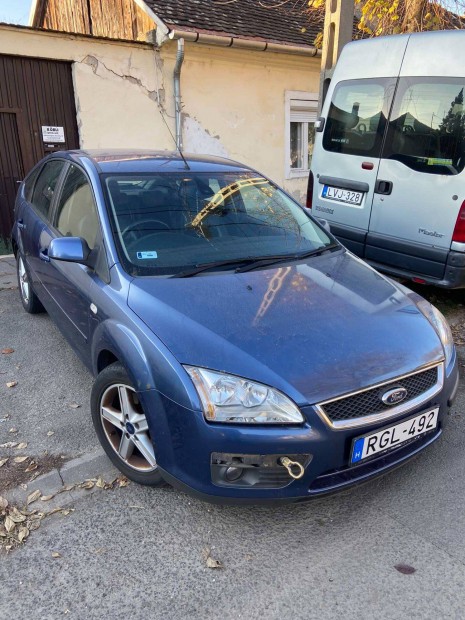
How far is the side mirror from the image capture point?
2773 millimetres

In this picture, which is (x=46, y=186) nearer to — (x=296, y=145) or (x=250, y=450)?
(x=250, y=450)

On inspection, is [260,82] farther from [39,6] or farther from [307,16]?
[39,6]

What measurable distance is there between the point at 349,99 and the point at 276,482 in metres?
4.38

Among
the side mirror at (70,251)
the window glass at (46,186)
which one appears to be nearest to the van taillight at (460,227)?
the side mirror at (70,251)

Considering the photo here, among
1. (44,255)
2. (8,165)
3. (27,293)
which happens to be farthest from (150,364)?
(8,165)

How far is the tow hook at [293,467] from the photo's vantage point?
201cm

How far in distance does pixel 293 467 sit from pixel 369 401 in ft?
1.41

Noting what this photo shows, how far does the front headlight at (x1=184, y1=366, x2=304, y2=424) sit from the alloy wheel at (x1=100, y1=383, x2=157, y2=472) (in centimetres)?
45

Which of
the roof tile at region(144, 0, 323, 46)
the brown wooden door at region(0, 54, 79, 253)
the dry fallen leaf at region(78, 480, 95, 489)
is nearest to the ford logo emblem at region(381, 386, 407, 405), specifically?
the dry fallen leaf at region(78, 480, 95, 489)

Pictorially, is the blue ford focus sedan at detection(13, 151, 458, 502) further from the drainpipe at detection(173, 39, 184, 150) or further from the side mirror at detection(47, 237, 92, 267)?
the drainpipe at detection(173, 39, 184, 150)

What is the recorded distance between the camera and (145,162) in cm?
337

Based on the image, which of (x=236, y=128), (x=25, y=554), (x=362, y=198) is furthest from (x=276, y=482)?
(x=236, y=128)

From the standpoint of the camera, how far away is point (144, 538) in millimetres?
2256

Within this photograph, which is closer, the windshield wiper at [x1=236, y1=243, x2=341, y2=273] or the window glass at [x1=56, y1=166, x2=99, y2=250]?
the windshield wiper at [x1=236, y1=243, x2=341, y2=273]
